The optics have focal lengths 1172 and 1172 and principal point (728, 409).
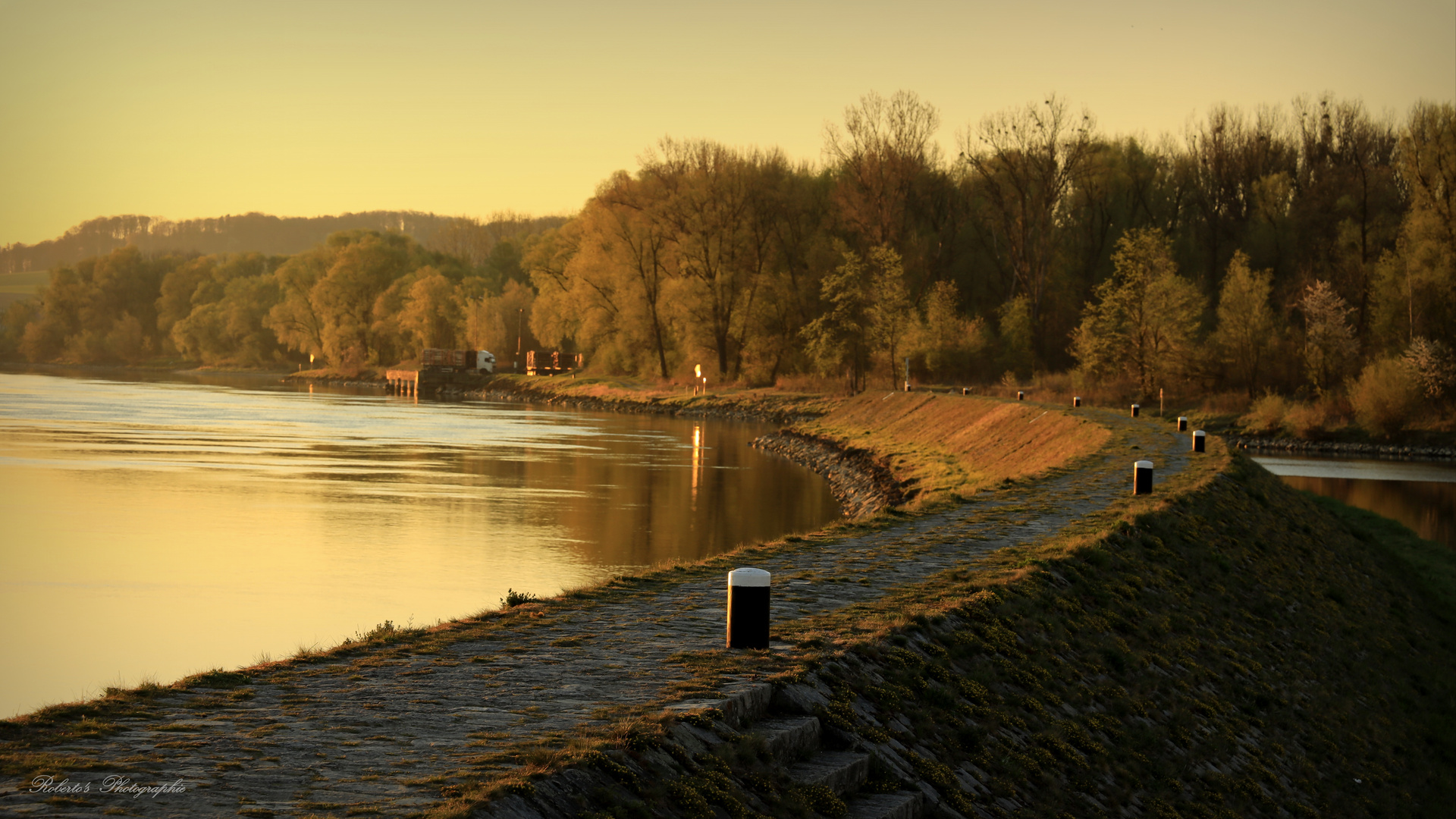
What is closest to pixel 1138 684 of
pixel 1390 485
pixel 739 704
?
pixel 739 704

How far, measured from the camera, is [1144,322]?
63062 millimetres

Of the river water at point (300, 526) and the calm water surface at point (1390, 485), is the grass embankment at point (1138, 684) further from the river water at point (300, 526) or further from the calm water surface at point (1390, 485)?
the calm water surface at point (1390, 485)

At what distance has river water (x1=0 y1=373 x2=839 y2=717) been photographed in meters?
17.3

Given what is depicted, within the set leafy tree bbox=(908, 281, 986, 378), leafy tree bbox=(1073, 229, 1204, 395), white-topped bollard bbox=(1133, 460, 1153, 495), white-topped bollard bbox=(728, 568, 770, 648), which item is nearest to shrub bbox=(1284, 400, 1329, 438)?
leafy tree bbox=(1073, 229, 1204, 395)

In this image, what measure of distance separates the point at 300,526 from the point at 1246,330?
52664 mm

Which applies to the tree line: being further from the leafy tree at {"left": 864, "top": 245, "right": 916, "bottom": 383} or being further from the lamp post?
the lamp post

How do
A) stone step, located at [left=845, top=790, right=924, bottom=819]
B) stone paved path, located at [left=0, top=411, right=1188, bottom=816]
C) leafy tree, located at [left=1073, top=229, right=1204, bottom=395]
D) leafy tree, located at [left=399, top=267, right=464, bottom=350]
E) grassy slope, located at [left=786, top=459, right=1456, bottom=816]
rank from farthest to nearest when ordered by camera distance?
leafy tree, located at [left=399, top=267, right=464, bottom=350] < leafy tree, located at [left=1073, top=229, right=1204, bottom=395] < grassy slope, located at [left=786, top=459, right=1456, bottom=816] < stone step, located at [left=845, top=790, right=924, bottom=819] < stone paved path, located at [left=0, top=411, right=1188, bottom=816]

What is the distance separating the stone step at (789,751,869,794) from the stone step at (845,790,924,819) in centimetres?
12

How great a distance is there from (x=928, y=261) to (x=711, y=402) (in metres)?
17.7

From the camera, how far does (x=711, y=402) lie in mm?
77625

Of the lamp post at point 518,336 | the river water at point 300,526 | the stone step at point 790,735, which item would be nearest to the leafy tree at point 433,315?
the lamp post at point 518,336

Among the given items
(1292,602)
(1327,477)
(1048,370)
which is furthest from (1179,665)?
(1048,370)

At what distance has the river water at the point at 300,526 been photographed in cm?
1731

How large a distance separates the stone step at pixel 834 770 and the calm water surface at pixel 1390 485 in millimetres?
28026
